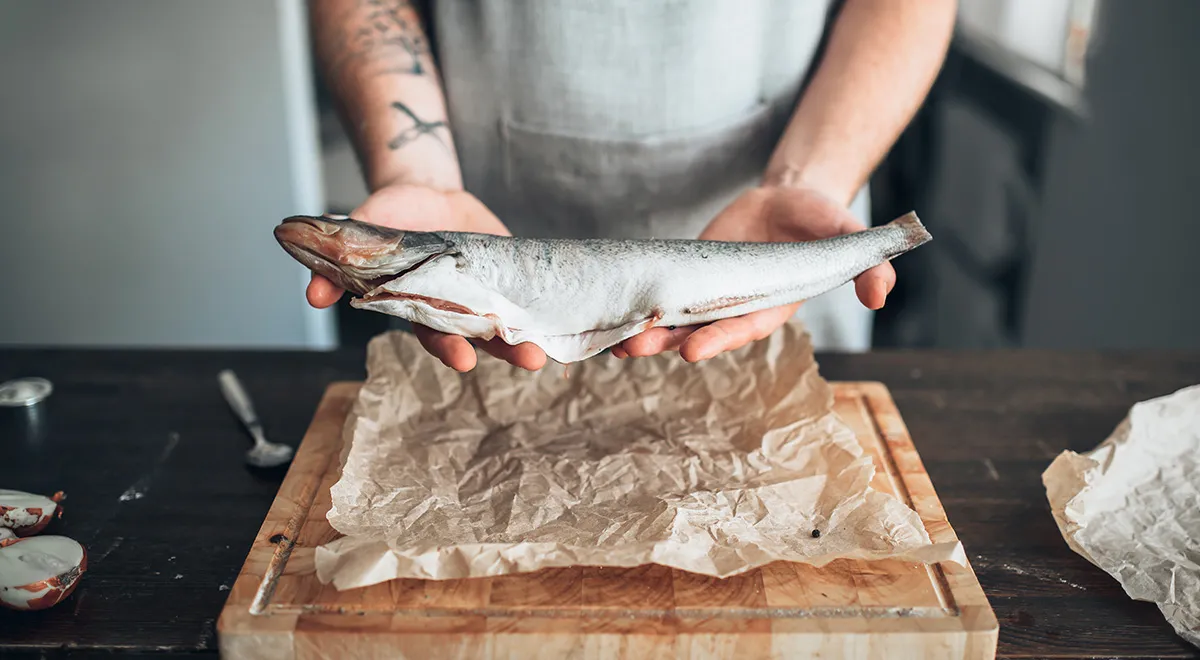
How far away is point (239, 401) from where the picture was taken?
137cm

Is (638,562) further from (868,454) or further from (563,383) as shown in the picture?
(563,383)

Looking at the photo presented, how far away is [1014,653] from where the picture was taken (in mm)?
900

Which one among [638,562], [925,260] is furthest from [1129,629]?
[925,260]

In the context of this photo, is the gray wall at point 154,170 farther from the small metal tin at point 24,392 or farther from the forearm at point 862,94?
the forearm at point 862,94

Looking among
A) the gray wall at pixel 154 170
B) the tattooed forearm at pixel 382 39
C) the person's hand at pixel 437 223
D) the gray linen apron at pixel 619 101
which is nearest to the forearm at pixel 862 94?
the gray linen apron at pixel 619 101

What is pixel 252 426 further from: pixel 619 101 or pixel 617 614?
pixel 619 101

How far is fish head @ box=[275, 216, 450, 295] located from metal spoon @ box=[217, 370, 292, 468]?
0.93 ft

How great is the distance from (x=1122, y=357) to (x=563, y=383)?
3.17 feet

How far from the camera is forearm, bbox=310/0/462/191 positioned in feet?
5.15

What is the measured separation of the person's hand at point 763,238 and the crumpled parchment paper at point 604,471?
13 centimetres

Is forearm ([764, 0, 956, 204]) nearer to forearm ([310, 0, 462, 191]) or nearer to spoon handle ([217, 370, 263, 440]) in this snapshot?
forearm ([310, 0, 462, 191])

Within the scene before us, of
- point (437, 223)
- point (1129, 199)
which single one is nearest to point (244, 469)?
point (437, 223)

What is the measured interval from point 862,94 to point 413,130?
0.78m

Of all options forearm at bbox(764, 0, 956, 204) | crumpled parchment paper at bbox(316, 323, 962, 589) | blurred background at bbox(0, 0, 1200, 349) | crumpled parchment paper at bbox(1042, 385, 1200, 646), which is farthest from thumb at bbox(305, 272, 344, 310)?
blurred background at bbox(0, 0, 1200, 349)
